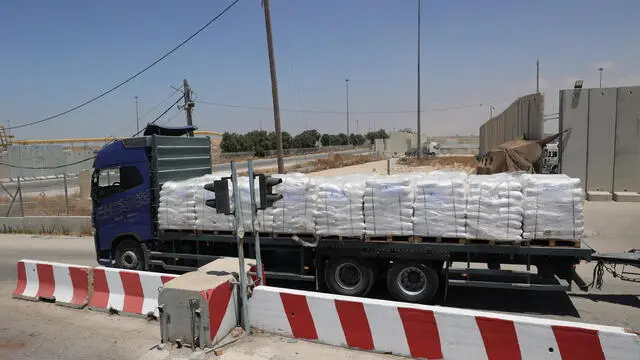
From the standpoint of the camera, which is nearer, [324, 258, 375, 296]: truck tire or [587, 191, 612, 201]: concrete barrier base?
[324, 258, 375, 296]: truck tire

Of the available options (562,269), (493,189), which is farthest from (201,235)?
(562,269)

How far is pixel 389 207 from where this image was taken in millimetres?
7258

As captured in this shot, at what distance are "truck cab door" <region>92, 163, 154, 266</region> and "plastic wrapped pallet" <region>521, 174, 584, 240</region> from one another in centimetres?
691

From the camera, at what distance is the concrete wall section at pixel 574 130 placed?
631 inches

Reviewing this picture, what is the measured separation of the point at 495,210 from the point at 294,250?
3361 mm

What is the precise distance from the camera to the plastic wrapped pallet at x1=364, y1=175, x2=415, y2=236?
718cm

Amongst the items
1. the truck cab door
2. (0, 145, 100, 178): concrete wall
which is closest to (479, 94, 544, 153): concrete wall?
the truck cab door

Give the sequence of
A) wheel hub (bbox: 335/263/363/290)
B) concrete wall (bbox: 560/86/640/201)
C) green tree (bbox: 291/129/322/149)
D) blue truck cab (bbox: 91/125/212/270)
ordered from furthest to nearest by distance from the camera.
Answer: green tree (bbox: 291/129/322/149), concrete wall (bbox: 560/86/640/201), blue truck cab (bbox: 91/125/212/270), wheel hub (bbox: 335/263/363/290)

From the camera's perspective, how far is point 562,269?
274 inches

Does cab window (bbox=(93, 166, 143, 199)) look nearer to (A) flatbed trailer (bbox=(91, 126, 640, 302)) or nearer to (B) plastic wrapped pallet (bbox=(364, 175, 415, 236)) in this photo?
(A) flatbed trailer (bbox=(91, 126, 640, 302))

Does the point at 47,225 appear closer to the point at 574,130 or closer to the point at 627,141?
the point at 574,130

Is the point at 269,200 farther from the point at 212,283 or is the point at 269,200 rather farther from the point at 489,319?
the point at 489,319

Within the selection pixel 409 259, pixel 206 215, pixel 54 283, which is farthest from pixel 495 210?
pixel 54 283

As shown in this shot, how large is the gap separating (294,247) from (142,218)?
338 cm
